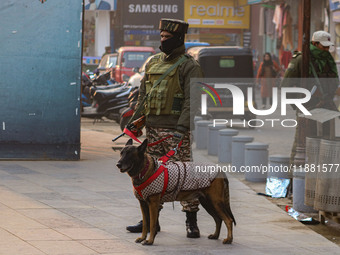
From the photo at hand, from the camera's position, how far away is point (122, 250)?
7.01 meters

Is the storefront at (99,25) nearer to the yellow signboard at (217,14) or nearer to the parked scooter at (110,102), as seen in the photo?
the yellow signboard at (217,14)

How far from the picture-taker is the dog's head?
695cm

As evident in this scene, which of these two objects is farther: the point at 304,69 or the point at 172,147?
the point at 304,69

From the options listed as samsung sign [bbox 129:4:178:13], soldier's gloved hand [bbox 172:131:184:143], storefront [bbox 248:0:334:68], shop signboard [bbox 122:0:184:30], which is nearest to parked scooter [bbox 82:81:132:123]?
soldier's gloved hand [bbox 172:131:184:143]

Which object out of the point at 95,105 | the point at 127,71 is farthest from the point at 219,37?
the point at 95,105

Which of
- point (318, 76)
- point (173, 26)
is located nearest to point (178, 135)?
point (173, 26)

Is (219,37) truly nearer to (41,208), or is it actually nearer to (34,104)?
(34,104)

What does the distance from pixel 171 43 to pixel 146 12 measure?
4871 centimetres

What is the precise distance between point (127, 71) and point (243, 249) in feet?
78.1

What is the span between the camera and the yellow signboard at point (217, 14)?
5638 centimetres

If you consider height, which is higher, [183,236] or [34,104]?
[34,104]

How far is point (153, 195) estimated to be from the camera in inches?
281

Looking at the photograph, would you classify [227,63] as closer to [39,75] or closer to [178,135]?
[39,75]

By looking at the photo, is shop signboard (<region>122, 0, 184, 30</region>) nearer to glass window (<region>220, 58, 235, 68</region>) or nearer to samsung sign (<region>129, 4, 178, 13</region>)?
samsung sign (<region>129, 4, 178, 13</region>)
